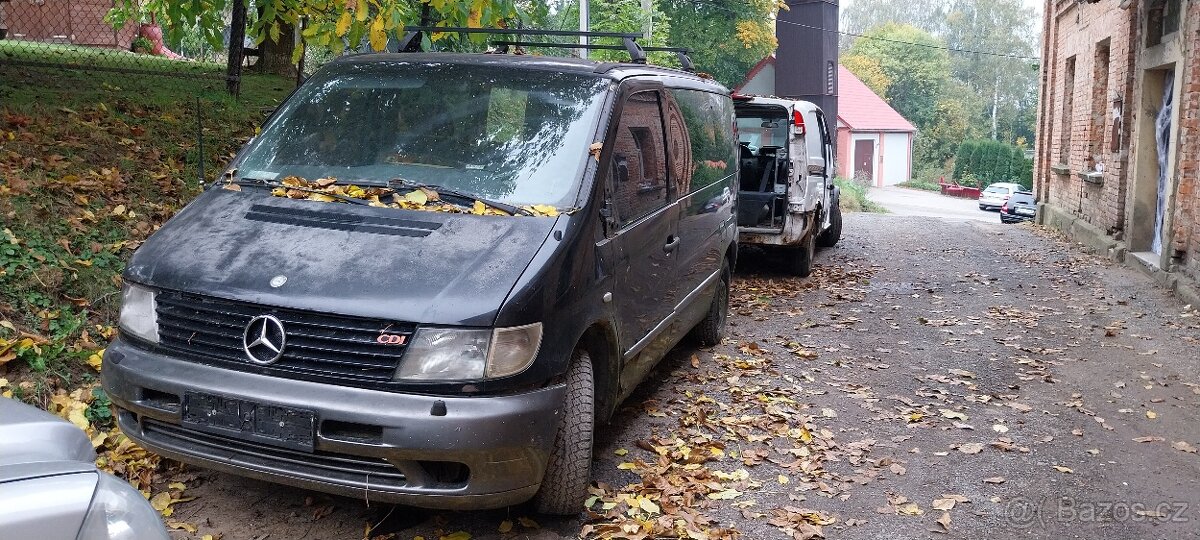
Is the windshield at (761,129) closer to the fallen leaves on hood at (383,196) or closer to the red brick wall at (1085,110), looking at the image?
the red brick wall at (1085,110)

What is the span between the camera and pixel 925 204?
158ft

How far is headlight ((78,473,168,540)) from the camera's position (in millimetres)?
2039

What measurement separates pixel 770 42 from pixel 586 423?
38996mm

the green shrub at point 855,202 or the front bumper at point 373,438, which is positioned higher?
the front bumper at point 373,438

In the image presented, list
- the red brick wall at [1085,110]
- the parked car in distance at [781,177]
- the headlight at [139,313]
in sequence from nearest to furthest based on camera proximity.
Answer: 1. the headlight at [139,313]
2. the parked car in distance at [781,177]
3. the red brick wall at [1085,110]

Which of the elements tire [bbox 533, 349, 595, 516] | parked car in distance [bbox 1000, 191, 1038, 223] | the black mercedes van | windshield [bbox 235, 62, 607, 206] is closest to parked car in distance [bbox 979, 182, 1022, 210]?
parked car in distance [bbox 1000, 191, 1038, 223]

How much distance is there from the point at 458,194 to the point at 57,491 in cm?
256

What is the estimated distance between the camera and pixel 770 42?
41.2 m

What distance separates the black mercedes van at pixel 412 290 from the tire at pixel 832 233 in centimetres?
998

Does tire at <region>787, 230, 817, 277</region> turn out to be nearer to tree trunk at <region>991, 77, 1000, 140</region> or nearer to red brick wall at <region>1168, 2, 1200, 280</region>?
red brick wall at <region>1168, 2, 1200, 280</region>

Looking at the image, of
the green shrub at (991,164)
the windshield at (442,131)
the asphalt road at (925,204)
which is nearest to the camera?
the windshield at (442,131)

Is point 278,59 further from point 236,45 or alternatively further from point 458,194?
point 458,194

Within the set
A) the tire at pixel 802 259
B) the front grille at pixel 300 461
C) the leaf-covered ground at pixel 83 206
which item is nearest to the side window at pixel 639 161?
the front grille at pixel 300 461

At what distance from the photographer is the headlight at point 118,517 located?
204 cm
